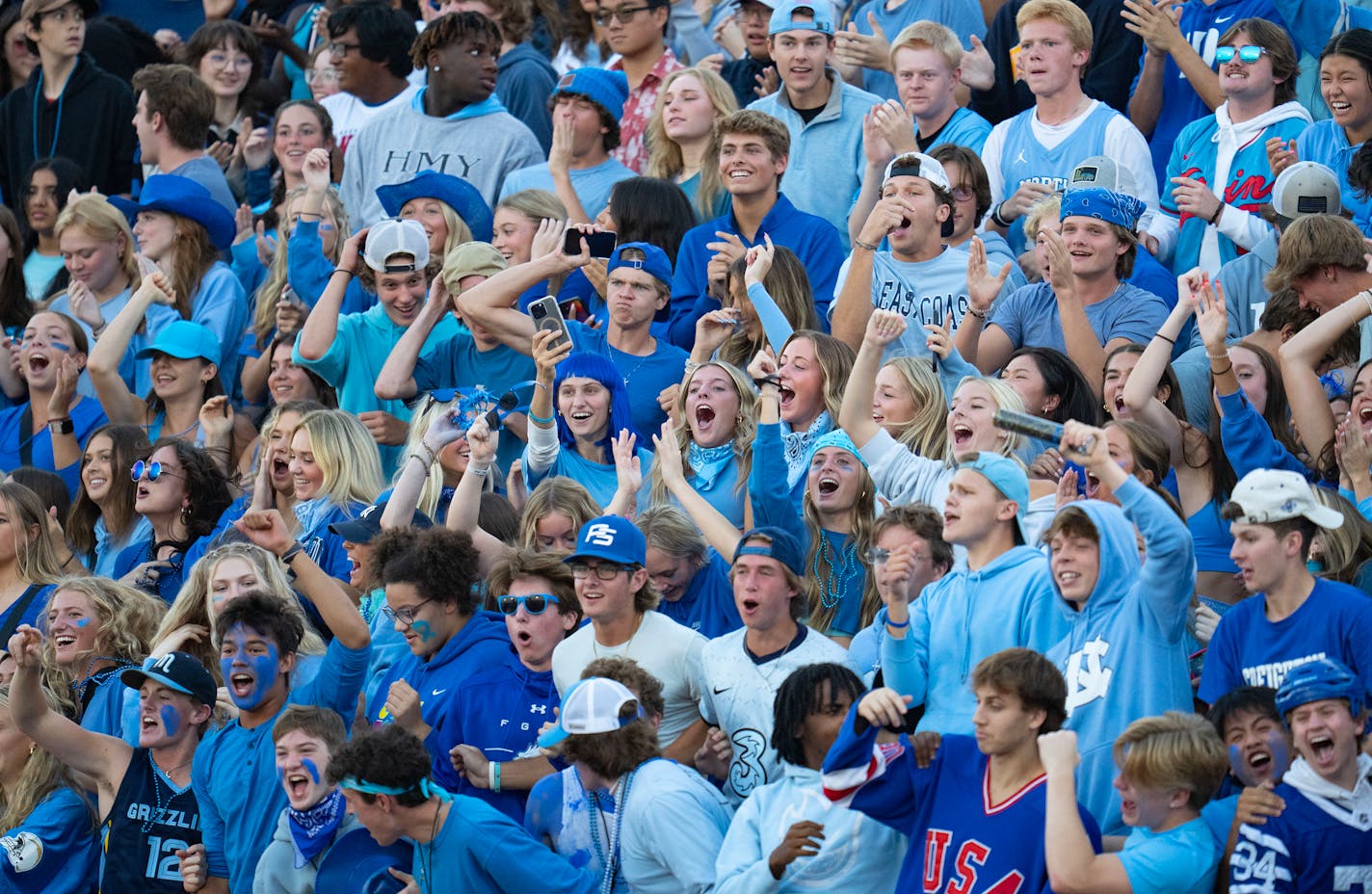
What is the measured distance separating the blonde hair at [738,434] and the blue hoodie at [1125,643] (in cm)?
212

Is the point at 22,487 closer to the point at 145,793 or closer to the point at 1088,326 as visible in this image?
the point at 145,793

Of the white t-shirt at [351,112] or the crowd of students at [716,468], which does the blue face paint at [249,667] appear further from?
the white t-shirt at [351,112]

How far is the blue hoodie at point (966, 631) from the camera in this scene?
6.50 meters

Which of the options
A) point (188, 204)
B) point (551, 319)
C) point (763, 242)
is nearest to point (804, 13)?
point (763, 242)

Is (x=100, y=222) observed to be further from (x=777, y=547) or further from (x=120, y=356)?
(x=777, y=547)

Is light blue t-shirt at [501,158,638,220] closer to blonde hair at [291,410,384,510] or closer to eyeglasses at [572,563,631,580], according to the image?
blonde hair at [291,410,384,510]

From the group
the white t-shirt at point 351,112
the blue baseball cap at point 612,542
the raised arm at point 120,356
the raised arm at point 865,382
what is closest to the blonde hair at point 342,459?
the raised arm at point 120,356

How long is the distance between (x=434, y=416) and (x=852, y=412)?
6.05 ft

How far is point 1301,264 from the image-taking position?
27.3 ft

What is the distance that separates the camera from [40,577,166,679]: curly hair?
8633 millimetres

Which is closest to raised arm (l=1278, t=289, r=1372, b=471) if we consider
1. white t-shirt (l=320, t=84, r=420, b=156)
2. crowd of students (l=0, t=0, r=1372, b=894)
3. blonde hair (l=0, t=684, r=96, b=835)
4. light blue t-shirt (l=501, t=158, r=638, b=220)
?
Result: crowd of students (l=0, t=0, r=1372, b=894)

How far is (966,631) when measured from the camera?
21.7 ft

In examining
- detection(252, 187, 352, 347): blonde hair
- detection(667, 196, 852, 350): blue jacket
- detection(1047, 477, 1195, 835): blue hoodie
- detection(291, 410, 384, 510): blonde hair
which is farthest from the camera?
detection(252, 187, 352, 347): blonde hair

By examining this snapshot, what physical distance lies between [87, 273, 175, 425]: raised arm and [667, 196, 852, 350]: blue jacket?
2.75 metres
